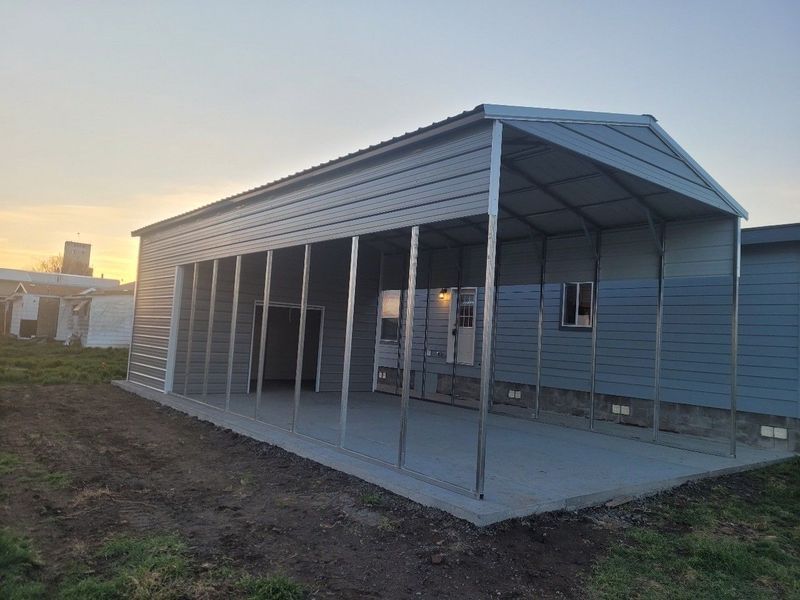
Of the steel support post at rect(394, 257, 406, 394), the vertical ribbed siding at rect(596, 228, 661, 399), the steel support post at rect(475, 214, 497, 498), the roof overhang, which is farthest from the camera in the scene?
the steel support post at rect(394, 257, 406, 394)

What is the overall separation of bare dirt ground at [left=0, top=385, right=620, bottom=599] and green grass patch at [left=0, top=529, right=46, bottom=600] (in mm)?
83

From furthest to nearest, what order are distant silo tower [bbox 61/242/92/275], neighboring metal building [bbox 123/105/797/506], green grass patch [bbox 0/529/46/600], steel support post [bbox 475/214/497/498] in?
distant silo tower [bbox 61/242/92/275] → neighboring metal building [bbox 123/105/797/506] → steel support post [bbox 475/214/497/498] → green grass patch [bbox 0/529/46/600]

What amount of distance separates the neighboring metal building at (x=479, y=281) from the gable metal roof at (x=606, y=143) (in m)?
0.02

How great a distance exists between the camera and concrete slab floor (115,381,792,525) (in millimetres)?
4750

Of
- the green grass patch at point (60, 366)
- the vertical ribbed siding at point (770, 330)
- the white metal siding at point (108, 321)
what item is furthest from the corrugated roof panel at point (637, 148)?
the white metal siding at point (108, 321)

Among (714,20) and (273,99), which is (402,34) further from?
(714,20)

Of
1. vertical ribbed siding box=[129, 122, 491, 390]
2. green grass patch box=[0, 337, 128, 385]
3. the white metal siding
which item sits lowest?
green grass patch box=[0, 337, 128, 385]

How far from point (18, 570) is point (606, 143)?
6.14 m

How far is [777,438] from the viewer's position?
7.86 metres

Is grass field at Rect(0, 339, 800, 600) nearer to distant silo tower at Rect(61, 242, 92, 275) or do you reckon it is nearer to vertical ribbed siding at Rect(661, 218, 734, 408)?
vertical ribbed siding at Rect(661, 218, 734, 408)

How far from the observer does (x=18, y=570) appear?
10.5ft

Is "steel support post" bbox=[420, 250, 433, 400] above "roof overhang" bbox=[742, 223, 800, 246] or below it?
below

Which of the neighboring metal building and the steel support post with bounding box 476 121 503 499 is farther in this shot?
the neighboring metal building

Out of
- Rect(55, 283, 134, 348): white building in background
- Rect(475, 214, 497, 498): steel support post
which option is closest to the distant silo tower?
Rect(55, 283, 134, 348): white building in background
